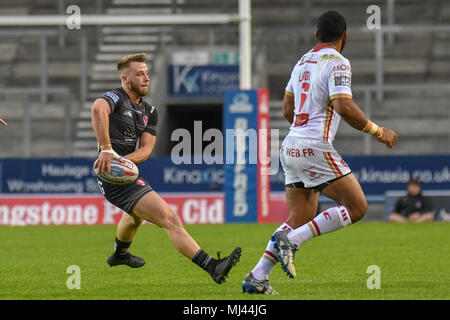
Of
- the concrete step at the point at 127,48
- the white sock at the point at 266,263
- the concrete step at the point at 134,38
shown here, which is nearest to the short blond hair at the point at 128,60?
the white sock at the point at 266,263

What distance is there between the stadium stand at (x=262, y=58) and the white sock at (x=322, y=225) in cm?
1478

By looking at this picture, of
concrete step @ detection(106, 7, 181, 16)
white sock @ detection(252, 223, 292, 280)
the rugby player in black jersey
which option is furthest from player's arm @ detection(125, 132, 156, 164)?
concrete step @ detection(106, 7, 181, 16)

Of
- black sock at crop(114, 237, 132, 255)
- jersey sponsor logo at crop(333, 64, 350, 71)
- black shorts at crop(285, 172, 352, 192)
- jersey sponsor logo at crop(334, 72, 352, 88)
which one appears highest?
jersey sponsor logo at crop(333, 64, 350, 71)

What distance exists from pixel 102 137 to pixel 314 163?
181cm

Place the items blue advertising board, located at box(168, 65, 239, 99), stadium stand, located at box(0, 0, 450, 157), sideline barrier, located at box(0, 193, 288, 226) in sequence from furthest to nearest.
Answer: blue advertising board, located at box(168, 65, 239, 99), stadium stand, located at box(0, 0, 450, 157), sideline barrier, located at box(0, 193, 288, 226)

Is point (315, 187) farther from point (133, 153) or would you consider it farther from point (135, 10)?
point (135, 10)

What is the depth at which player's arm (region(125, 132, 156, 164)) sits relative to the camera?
8727mm

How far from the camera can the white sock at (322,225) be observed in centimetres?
745

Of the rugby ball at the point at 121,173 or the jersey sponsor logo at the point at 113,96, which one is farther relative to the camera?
the jersey sponsor logo at the point at 113,96

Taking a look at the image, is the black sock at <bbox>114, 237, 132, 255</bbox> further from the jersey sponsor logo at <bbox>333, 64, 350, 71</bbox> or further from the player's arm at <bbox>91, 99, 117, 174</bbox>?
the jersey sponsor logo at <bbox>333, 64, 350, 71</bbox>

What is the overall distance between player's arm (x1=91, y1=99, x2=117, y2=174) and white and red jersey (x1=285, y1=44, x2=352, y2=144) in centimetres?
155

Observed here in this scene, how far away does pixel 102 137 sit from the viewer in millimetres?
8133

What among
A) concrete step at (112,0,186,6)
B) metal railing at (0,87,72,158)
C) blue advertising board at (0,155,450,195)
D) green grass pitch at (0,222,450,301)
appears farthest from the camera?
concrete step at (112,0,186,6)

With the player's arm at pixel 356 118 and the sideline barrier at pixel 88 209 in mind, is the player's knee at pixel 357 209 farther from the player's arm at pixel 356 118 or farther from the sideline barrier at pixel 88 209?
the sideline barrier at pixel 88 209
